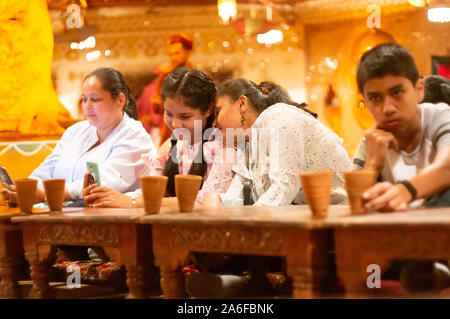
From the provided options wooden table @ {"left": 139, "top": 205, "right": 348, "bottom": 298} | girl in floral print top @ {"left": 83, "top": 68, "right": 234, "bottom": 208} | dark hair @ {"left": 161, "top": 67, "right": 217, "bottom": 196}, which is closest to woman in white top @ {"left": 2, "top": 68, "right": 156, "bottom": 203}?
girl in floral print top @ {"left": 83, "top": 68, "right": 234, "bottom": 208}

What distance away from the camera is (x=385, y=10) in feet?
27.3

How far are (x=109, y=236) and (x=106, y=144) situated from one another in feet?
4.81

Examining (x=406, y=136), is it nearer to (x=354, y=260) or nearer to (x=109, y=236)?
(x=354, y=260)

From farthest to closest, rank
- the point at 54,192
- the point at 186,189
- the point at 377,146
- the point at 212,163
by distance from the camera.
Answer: the point at 212,163 < the point at 54,192 < the point at 186,189 < the point at 377,146

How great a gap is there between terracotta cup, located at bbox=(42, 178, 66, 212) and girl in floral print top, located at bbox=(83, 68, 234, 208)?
287 millimetres

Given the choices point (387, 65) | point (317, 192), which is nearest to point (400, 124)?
point (387, 65)

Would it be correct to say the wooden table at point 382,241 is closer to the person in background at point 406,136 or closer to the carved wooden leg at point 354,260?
the carved wooden leg at point 354,260

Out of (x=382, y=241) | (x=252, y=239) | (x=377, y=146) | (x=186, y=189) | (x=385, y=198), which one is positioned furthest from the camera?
(x=186, y=189)

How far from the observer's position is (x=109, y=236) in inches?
99.3

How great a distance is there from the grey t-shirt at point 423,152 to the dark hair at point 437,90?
90 centimetres

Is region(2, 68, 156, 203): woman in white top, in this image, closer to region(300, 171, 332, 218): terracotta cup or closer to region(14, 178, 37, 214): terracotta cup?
region(14, 178, 37, 214): terracotta cup

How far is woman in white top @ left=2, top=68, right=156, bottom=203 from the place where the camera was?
12.2 feet
